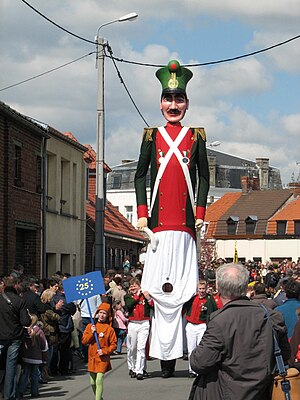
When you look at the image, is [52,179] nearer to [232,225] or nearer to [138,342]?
[138,342]

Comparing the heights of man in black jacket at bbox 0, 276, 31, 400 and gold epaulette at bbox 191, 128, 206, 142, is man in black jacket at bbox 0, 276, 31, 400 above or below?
below

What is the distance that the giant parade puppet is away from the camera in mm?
14805

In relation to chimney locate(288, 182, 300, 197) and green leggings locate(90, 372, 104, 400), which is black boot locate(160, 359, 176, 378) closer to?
green leggings locate(90, 372, 104, 400)

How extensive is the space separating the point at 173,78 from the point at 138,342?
411cm

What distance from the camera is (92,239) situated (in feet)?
124

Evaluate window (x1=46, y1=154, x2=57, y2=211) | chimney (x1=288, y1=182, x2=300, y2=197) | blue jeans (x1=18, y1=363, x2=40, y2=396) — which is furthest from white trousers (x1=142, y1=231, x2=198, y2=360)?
chimney (x1=288, y1=182, x2=300, y2=197)

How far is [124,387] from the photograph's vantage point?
50.0ft

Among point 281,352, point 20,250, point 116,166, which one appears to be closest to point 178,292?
point 281,352

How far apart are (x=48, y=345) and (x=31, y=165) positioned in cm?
1205

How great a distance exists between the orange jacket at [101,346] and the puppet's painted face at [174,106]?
3480 mm

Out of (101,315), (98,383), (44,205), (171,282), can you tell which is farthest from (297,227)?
(98,383)

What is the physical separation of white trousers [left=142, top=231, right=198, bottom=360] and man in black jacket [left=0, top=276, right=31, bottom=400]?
219 centimetres

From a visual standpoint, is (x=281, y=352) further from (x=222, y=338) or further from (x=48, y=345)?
(x=48, y=345)

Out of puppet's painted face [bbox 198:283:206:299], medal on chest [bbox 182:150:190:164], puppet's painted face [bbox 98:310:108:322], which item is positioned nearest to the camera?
puppet's painted face [bbox 98:310:108:322]
